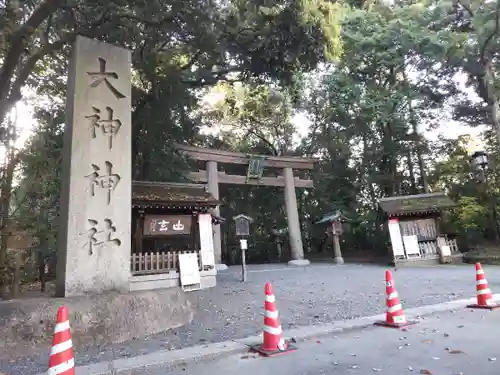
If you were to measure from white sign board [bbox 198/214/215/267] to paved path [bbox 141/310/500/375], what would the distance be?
7.77 metres

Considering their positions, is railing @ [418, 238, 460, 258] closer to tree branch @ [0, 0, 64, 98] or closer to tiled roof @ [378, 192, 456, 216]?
tiled roof @ [378, 192, 456, 216]

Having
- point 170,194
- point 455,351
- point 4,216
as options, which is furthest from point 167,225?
point 455,351

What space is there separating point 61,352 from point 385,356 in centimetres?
357

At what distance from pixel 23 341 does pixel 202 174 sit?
1297cm

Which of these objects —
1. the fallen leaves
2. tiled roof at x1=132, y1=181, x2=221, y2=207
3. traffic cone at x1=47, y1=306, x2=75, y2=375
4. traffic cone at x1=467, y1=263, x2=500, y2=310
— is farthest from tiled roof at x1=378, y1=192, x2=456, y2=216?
traffic cone at x1=47, y1=306, x2=75, y2=375

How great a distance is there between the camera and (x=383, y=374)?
366 centimetres

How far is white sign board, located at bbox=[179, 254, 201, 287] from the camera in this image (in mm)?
11648

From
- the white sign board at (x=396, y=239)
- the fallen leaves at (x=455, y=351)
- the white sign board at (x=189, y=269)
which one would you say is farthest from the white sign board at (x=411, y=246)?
the fallen leaves at (x=455, y=351)

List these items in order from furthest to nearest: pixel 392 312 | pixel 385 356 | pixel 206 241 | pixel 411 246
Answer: pixel 411 246
pixel 206 241
pixel 392 312
pixel 385 356

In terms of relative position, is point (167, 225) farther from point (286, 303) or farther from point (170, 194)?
point (286, 303)

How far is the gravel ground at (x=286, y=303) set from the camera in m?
5.31

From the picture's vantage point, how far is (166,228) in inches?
503

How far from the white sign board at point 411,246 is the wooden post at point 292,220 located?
18.3 feet

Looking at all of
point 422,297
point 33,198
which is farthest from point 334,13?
point 33,198
